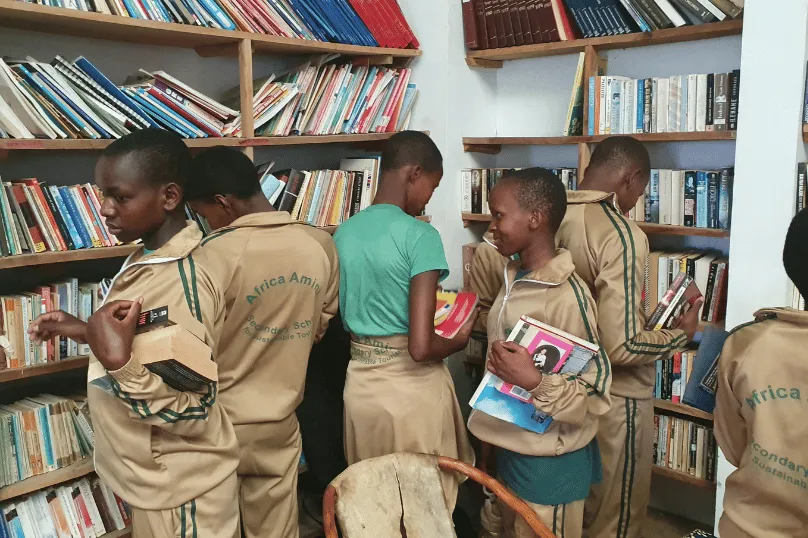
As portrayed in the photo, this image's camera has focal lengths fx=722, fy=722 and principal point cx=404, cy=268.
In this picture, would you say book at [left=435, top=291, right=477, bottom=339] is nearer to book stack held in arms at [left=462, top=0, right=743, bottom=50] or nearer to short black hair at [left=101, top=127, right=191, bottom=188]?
short black hair at [left=101, top=127, right=191, bottom=188]

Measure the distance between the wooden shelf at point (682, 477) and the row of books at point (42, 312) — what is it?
92.5 inches

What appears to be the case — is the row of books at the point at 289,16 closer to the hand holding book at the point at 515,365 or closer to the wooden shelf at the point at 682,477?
the hand holding book at the point at 515,365

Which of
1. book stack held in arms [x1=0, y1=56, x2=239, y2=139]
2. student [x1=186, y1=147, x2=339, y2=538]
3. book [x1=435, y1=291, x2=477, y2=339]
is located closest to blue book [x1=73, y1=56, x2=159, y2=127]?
book stack held in arms [x1=0, y1=56, x2=239, y2=139]

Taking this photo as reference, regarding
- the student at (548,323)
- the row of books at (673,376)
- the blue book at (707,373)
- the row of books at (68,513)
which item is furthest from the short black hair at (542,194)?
the row of books at (68,513)

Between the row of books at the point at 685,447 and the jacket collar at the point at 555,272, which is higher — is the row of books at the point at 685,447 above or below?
below

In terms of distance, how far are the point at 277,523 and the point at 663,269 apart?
1879 millimetres

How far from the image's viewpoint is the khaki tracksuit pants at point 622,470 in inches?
96.6

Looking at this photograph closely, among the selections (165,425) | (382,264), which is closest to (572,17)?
(382,264)

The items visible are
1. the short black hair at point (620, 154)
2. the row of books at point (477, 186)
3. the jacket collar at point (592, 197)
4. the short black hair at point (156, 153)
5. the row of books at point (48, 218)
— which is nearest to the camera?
the short black hair at point (156, 153)

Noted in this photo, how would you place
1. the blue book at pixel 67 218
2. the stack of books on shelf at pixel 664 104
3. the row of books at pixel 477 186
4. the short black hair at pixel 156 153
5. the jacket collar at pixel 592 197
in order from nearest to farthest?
1. the short black hair at pixel 156 153
2. the blue book at pixel 67 218
3. the jacket collar at pixel 592 197
4. the stack of books on shelf at pixel 664 104
5. the row of books at pixel 477 186

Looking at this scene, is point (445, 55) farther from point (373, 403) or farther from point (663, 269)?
point (373, 403)

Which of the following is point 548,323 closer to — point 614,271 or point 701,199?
point 614,271

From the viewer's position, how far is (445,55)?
3467 millimetres

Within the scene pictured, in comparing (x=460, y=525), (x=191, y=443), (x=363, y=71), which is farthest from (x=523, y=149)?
(x=191, y=443)
